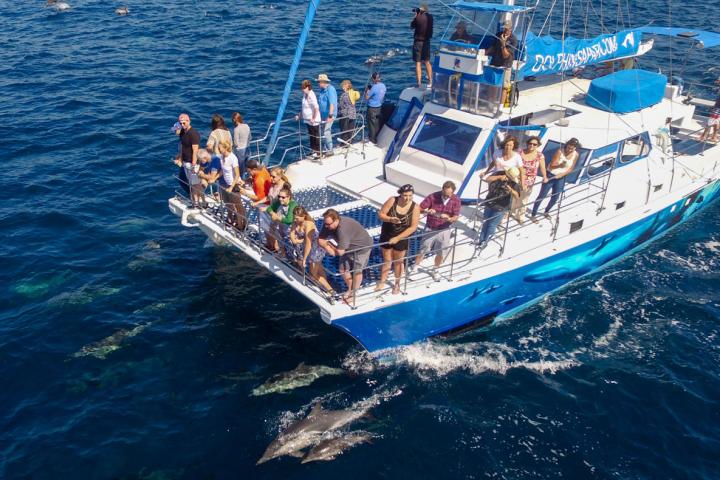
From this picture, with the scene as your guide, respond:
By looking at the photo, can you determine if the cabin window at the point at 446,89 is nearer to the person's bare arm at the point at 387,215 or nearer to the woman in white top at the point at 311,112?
the woman in white top at the point at 311,112

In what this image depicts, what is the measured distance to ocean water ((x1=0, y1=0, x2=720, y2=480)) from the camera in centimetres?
Answer: 1132

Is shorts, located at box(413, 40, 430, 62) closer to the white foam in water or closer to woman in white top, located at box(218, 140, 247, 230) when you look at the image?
woman in white top, located at box(218, 140, 247, 230)

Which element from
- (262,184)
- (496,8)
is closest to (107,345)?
(262,184)

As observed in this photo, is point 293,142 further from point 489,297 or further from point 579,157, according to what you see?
point 489,297

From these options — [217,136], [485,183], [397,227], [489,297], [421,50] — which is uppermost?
[421,50]

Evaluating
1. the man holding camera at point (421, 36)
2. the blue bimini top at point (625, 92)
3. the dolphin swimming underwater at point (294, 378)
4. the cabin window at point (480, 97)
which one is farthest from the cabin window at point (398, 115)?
the dolphin swimming underwater at point (294, 378)

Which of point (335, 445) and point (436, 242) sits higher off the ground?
point (436, 242)

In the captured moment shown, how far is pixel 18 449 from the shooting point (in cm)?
1155

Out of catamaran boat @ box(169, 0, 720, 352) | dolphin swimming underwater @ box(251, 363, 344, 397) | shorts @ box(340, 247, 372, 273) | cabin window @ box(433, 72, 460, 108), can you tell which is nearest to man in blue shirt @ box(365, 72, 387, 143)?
catamaran boat @ box(169, 0, 720, 352)

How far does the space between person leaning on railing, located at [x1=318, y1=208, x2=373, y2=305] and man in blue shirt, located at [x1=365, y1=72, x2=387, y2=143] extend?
615cm

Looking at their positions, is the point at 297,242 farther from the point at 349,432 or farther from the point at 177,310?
the point at 177,310

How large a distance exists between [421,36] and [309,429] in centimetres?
1061

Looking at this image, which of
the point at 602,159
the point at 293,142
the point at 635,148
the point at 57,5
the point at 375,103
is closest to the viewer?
the point at 602,159

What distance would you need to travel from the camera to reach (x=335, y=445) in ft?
37.3
